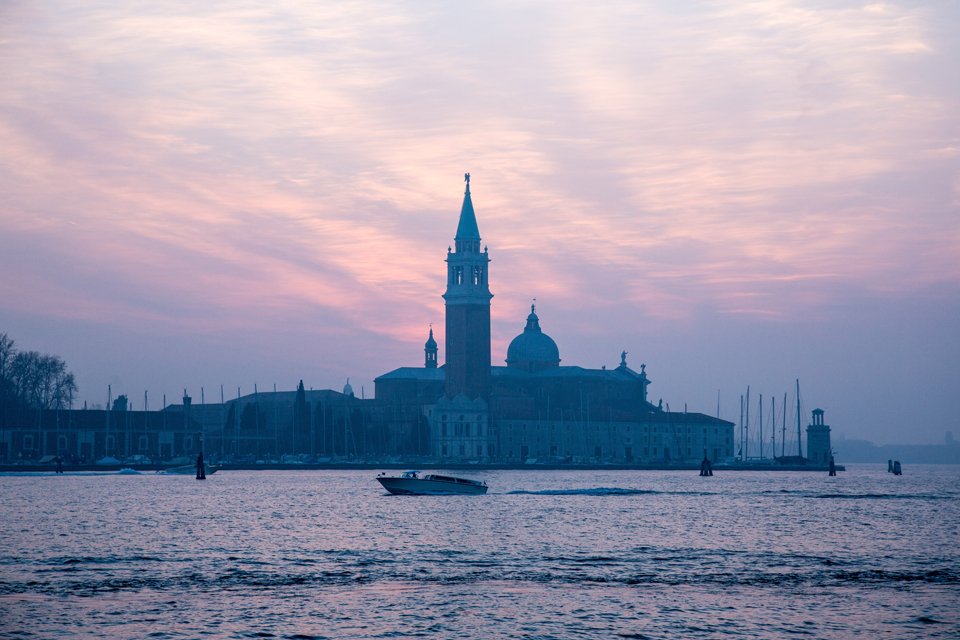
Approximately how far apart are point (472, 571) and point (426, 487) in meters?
41.5

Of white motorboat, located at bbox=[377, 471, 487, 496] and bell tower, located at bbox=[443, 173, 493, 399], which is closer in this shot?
white motorboat, located at bbox=[377, 471, 487, 496]

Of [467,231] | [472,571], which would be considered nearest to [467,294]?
[467,231]

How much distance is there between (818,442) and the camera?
173750 millimetres

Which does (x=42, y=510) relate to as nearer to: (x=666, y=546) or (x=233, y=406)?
(x=666, y=546)

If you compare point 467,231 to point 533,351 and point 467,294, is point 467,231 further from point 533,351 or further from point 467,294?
point 533,351

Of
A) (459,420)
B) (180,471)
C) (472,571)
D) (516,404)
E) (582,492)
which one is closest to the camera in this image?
(472,571)

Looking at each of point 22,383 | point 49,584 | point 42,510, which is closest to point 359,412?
point 22,383

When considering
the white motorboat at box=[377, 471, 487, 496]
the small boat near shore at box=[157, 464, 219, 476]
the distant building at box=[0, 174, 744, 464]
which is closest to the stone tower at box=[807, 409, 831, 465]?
the distant building at box=[0, 174, 744, 464]

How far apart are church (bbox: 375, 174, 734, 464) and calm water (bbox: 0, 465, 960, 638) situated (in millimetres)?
81298

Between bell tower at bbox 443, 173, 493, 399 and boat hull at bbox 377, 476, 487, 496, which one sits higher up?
bell tower at bbox 443, 173, 493, 399

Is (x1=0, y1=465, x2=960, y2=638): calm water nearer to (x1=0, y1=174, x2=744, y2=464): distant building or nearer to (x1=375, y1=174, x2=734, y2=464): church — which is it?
(x1=0, y1=174, x2=744, y2=464): distant building

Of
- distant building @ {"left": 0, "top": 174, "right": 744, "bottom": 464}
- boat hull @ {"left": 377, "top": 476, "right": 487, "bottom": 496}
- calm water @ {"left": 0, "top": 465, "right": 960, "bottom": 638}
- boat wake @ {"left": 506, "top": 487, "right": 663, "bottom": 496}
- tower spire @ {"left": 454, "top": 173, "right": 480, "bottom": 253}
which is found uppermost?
tower spire @ {"left": 454, "top": 173, "right": 480, "bottom": 253}

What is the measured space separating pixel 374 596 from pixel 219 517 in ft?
89.8

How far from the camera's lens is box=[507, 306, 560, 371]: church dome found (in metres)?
169
